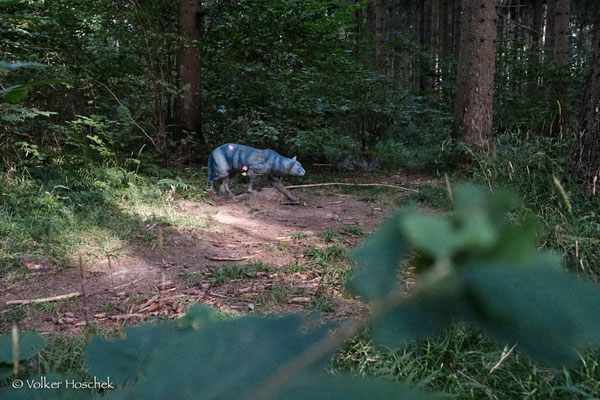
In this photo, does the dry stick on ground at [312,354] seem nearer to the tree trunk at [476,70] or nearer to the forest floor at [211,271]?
the forest floor at [211,271]

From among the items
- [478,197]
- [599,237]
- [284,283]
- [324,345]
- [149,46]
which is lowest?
[284,283]

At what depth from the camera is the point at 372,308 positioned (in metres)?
0.30

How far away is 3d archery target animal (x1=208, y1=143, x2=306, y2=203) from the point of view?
6281 millimetres

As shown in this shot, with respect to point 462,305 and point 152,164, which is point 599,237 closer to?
point 462,305

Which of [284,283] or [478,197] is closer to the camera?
[478,197]

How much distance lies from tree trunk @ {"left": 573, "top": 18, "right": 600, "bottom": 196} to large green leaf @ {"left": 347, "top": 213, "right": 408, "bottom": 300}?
434 cm

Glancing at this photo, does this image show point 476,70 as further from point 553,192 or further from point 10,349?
point 10,349

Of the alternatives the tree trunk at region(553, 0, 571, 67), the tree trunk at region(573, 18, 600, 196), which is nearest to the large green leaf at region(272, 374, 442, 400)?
Result: the tree trunk at region(573, 18, 600, 196)

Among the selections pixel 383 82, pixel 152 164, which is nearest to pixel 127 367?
pixel 152 164

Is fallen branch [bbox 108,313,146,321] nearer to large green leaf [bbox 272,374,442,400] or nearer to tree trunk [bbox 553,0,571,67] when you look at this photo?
large green leaf [bbox 272,374,442,400]

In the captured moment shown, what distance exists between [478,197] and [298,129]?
743 cm

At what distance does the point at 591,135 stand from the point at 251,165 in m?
4.20

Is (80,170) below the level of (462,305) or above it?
below

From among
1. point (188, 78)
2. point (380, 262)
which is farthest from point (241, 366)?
point (188, 78)
